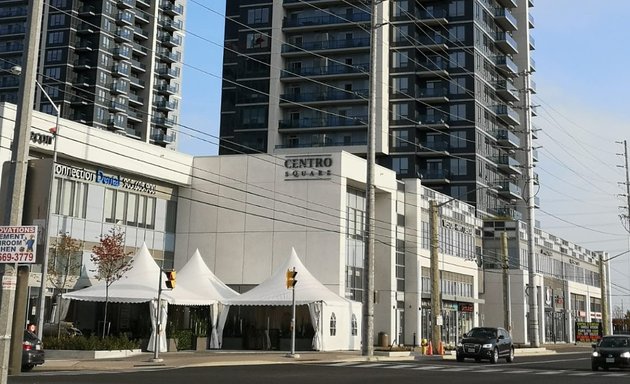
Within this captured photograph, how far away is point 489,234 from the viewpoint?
81.2m

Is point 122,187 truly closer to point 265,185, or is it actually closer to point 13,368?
point 265,185

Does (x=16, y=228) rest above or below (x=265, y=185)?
below

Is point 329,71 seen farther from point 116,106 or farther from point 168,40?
point 168,40

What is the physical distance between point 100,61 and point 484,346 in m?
87.8

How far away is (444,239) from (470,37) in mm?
36068

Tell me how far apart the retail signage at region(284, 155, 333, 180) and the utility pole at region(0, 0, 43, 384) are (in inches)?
1468

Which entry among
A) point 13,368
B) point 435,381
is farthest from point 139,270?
point 13,368

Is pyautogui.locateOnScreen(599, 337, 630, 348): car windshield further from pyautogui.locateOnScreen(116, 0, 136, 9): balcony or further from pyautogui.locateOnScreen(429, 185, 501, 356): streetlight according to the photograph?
pyautogui.locateOnScreen(116, 0, 136, 9): balcony

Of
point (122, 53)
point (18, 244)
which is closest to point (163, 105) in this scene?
point (122, 53)

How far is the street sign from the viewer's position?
38.4 ft

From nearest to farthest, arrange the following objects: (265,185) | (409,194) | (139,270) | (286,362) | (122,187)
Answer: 1. (286,362)
2. (139,270)
3. (122,187)
4. (265,185)
5. (409,194)

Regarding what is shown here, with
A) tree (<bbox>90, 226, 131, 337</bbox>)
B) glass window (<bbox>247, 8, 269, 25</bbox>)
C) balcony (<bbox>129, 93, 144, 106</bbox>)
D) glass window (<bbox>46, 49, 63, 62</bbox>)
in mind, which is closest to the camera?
tree (<bbox>90, 226, 131, 337</bbox>)

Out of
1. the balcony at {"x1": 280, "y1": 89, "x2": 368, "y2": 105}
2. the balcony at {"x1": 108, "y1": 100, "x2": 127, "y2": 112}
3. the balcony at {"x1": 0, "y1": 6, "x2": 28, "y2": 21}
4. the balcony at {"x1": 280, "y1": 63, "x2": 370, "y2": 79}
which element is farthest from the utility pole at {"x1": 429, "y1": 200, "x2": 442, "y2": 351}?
the balcony at {"x1": 0, "y1": 6, "x2": 28, "y2": 21}

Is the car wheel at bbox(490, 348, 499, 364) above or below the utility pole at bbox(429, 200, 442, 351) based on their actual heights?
below
